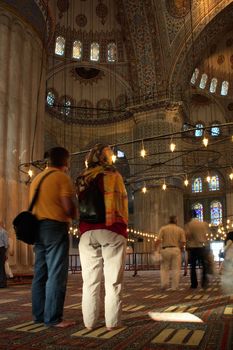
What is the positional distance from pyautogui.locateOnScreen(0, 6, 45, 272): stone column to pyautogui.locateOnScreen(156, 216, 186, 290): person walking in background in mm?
4522

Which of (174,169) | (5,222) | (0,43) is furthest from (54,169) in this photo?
(174,169)

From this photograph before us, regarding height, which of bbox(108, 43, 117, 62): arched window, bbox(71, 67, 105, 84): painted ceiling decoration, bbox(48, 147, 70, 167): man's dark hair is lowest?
bbox(48, 147, 70, 167): man's dark hair

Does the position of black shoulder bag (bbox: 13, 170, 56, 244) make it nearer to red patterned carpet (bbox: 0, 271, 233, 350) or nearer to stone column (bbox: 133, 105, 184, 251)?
red patterned carpet (bbox: 0, 271, 233, 350)

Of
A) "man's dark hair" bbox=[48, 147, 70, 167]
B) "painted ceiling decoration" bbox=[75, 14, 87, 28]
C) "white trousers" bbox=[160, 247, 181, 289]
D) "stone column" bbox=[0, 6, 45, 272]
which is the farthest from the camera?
"painted ceiling decoration" bbox=[75, 14, 87, 28]

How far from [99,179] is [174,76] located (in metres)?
19.6

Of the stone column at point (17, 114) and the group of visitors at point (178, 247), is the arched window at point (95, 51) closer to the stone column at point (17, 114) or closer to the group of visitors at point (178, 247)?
the stone column at point (17, 114)

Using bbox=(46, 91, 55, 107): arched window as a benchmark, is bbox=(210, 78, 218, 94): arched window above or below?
above

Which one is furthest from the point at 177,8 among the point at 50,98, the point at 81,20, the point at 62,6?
the point at 50,98

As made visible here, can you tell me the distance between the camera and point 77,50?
24.7 m

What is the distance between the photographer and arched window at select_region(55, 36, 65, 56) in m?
24.2

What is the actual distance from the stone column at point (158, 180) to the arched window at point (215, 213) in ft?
26.3

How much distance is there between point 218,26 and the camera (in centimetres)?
2161

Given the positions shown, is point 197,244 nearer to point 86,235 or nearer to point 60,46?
point 86,235

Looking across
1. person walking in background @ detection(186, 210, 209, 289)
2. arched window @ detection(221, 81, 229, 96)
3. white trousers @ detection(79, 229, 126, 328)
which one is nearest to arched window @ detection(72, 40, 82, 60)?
arched window @ detection(221, 81, 229, 96)
